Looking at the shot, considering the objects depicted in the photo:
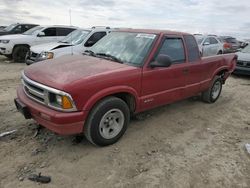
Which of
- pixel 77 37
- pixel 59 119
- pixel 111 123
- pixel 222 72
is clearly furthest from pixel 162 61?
pixel 77 37

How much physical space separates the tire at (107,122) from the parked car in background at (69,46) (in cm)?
495

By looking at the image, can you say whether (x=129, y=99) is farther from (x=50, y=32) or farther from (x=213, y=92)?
(x=50, y=32)

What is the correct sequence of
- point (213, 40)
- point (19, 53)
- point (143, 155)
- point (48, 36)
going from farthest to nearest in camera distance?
1. point (213, 40)
2. point (48, 36)
3. point (19, 53)
4. point (143, 155)

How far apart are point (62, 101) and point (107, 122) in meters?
0.88

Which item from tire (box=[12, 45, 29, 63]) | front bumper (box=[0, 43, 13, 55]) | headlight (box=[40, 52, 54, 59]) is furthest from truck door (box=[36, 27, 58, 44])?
headlight (box=[40, 52, 54, 59])

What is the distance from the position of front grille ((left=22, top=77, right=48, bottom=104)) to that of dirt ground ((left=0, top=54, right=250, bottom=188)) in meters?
0.78

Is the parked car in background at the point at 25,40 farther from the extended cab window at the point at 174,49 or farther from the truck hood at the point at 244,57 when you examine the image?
the extended cab window at the point at 174,49

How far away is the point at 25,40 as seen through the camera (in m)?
12.1

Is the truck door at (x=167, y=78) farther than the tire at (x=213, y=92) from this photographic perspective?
No

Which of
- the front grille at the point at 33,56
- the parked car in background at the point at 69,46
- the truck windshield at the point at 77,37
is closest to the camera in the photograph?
the parked car in background at the point at 69,46

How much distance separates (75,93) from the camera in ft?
11.0

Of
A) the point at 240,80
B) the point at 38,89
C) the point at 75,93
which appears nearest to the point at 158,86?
the point at 75,93

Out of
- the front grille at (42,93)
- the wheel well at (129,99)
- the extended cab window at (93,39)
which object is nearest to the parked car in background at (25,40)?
the extended cab window at (93,39)

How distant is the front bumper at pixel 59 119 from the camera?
11.0ft
